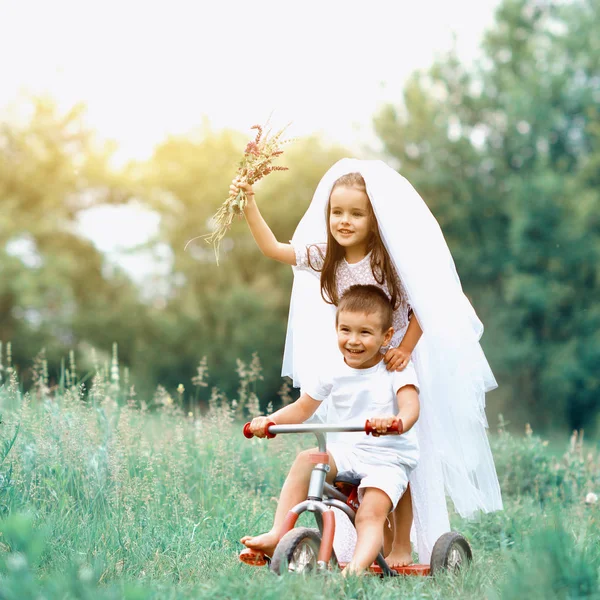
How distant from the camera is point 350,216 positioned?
422cm

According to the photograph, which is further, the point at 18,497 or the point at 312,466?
the point at 18,497

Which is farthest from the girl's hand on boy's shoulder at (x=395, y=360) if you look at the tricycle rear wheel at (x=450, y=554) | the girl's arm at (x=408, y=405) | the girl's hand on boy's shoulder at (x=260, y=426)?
the tricycle rear wheel at (x=450, y=554)

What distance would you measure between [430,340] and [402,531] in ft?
3.08

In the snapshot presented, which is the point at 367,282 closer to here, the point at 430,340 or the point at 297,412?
the point at 430,340

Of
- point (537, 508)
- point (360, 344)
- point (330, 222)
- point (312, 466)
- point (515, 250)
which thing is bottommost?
point (537, 508)

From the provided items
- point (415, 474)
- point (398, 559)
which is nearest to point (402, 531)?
point (398, 559)

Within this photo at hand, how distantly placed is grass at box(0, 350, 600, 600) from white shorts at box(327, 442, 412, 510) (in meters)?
0.39

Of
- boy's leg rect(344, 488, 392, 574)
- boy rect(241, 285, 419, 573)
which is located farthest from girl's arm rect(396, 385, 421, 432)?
boy's leg rect(344, 488, 392, 574)

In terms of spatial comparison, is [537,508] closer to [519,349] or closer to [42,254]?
[519,349]

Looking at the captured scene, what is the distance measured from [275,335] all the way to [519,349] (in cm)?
624

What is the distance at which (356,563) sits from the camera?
11.9 ft

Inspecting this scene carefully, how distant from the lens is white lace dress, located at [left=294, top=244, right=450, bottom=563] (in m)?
4.34

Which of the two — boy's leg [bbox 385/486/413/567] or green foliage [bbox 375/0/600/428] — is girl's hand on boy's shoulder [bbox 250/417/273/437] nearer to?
boy's leg [bbox 385/486/413/567]

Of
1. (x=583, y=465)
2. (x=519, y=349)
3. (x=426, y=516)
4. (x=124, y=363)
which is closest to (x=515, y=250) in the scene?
(x=519, y=349)
